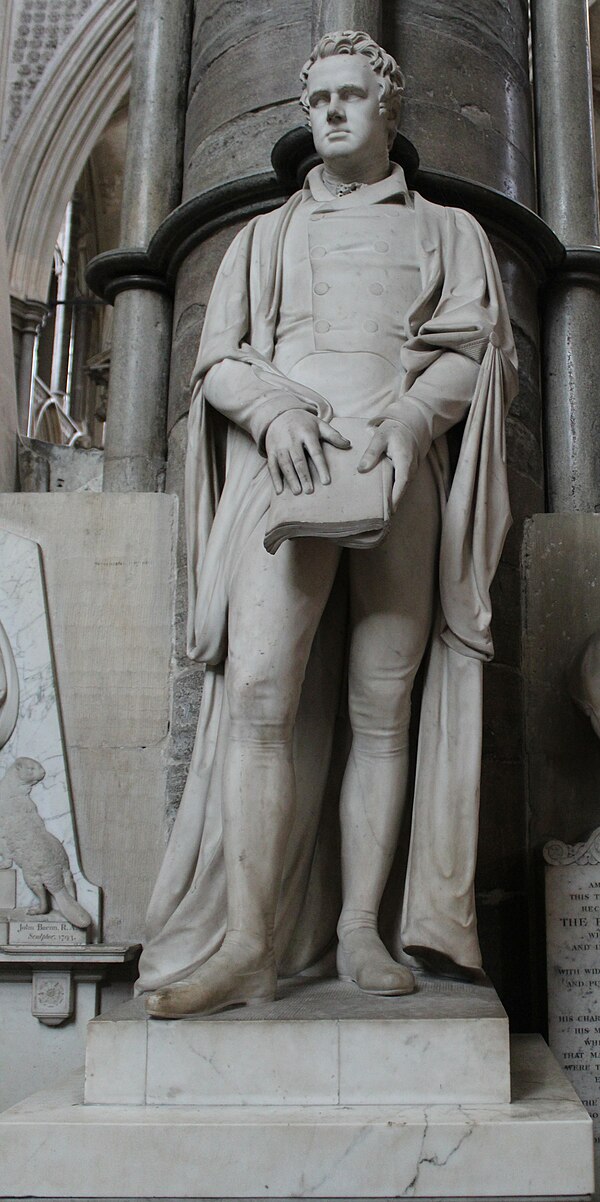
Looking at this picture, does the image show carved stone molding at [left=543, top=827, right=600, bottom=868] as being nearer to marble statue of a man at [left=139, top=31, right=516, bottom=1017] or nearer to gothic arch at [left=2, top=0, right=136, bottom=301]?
marble statue of a man at [left=139, top=31, right=516, bottom=1017]

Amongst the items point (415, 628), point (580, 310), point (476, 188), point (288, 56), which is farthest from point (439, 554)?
point (288, 56)

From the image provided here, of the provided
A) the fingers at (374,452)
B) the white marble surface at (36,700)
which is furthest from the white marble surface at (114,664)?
the fingers at (374,452)

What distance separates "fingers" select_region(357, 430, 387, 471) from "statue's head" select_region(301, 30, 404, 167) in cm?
80

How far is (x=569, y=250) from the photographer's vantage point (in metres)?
4.55

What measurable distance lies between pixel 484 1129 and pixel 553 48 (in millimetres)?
4093

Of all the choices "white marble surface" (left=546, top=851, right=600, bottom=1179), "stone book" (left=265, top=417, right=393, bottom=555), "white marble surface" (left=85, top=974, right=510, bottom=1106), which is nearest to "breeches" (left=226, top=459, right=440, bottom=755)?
"stone book" (left=265, top=417, right=393, bottom=555)

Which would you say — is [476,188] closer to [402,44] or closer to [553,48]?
[402,44]

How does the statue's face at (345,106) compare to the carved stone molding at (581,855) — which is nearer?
the statue's face at (345,106)

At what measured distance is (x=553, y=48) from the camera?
499 centimetres

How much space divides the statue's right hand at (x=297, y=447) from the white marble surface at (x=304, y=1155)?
113cm

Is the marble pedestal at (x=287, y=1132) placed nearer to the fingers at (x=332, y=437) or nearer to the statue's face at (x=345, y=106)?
the fingers at (x=332, y=437)

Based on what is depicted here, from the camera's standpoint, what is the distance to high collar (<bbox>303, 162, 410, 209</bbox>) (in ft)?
10.1

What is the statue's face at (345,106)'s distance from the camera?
9.87 ft

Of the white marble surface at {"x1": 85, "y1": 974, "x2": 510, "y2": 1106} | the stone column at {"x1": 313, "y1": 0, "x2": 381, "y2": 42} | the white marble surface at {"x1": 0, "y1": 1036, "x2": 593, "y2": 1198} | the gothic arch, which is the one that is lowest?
→ the white marble surface at {"x1": 0, "y1": 1036, "x2": 593, "y2": 1198}
